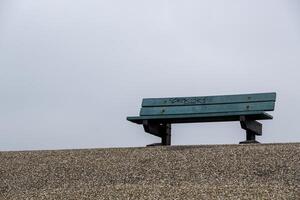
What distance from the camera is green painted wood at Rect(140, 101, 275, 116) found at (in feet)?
37.0

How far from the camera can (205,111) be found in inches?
456

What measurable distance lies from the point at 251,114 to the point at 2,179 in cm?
430

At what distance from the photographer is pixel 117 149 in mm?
10508

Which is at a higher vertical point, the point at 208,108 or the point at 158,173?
the point at 158,173

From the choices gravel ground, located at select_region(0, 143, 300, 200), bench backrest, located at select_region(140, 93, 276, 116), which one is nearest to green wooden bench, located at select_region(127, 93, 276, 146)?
bench backrest, located at select_region(140, 93, 276, 116)

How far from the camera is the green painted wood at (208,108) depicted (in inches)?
444

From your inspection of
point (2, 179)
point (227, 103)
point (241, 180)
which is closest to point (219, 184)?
point (241, 180)

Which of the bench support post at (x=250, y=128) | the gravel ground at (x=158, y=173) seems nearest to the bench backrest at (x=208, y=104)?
the bench support post at (x=250, y=128)

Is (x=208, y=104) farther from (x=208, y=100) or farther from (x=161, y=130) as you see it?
(x=161, y=130)

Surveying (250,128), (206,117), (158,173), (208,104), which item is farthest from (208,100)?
(158,173)

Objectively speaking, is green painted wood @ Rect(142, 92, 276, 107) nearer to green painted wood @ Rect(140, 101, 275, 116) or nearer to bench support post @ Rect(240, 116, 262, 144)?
green painted wood @ Rect(140, 101, 275, 116)

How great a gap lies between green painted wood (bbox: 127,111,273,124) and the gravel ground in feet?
3.79

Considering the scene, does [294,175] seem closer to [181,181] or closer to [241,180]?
[241,180]

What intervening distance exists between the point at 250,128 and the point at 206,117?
2.53ft
